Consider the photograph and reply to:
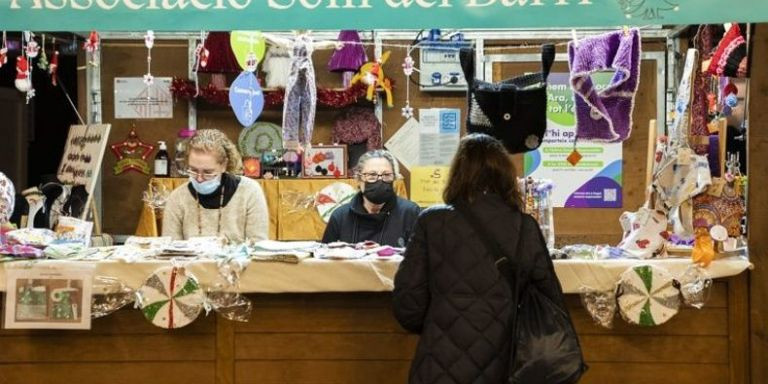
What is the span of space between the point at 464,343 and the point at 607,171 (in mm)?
3947

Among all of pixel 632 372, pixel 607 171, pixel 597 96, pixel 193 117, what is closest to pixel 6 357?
pixel 632 372

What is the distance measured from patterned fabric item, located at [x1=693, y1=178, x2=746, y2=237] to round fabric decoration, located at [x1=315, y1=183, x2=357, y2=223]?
2997mm

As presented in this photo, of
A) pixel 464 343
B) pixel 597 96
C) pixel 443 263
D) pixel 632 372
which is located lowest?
pixel 632 372

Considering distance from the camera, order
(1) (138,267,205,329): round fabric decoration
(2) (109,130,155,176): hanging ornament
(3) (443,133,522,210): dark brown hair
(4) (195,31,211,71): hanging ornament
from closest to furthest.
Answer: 1. (3) (443,133,522,210): dark brown hair
2. (1) (138,267,205,329): round fabric decoration
3. (4) (195,31,211,71): hanging ornament
4. (2) (109,130,155,176): hanging ornament

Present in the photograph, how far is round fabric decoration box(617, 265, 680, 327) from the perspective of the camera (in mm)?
3344

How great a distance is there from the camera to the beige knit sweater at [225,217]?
4.27m

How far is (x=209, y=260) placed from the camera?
3.40 meters

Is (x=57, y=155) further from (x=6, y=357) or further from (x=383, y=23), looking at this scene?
(x=383, y=23)

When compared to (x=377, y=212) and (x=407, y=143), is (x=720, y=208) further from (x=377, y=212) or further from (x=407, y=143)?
(x=407, y=143)

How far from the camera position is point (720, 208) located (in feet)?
11.5

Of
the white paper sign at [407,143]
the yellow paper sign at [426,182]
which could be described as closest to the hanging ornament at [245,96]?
the white paper sign at [407,143]

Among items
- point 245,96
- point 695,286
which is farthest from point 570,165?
point 695,286

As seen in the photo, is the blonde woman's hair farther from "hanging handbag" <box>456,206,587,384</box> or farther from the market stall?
"hanging handbag" <box>456,206,587,384</box>

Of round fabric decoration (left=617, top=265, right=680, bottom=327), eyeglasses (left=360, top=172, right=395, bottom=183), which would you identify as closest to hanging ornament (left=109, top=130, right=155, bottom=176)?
eyeglasses (left=360, top=172, right=395, bottom=183)
